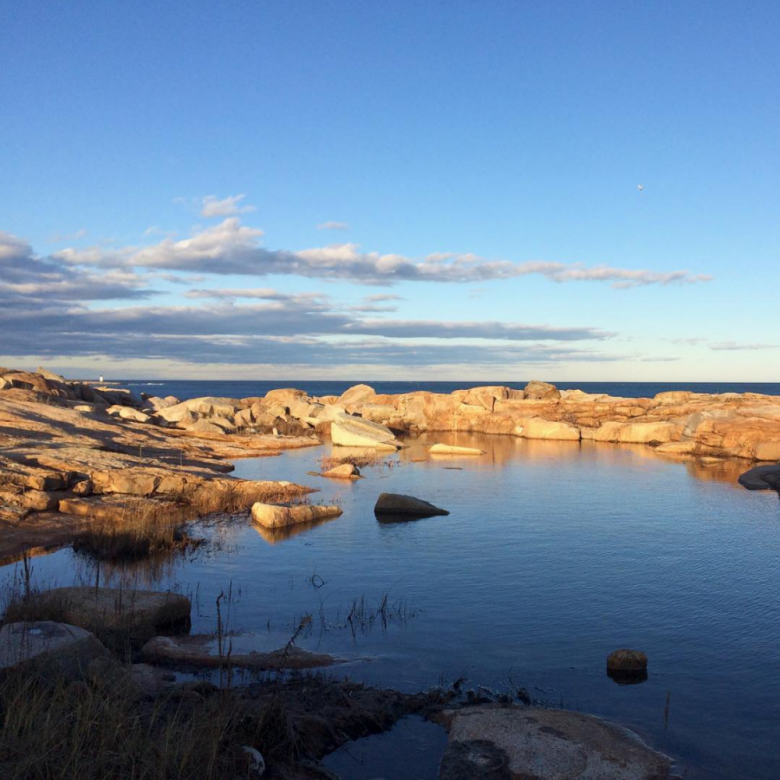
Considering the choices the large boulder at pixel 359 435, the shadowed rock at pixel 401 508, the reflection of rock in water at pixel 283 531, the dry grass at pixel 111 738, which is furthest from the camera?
the large boulder at pixel 359 435

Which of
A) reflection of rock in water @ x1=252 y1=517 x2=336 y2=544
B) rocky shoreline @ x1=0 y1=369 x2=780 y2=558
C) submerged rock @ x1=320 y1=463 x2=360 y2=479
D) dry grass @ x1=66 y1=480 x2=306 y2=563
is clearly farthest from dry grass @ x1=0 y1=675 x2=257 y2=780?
submerged rock @ x1=320 y1=463 x2=360 y2=479

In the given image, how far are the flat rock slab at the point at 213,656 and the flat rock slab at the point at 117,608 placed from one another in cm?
65

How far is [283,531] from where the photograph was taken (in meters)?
21.7

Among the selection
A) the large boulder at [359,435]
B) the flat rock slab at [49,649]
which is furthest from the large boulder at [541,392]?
the flat rock slab at [49,649]

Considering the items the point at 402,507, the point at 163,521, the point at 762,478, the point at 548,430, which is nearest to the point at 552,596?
the point at 402,507

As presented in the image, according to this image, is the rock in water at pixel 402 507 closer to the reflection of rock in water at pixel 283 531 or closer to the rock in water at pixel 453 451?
the reflection of rock in water at pixel 283 531

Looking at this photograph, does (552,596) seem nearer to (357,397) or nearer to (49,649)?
(49,649)

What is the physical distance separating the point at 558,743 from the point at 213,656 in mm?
5346

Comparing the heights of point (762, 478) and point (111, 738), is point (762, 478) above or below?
below

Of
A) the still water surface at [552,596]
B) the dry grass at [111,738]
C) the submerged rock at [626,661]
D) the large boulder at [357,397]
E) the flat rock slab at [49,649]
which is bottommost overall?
the still water surface at [552,596]

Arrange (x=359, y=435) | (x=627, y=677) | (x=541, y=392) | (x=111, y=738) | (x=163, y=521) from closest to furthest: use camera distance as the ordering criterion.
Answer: (x=111, y=738) → (x=627, y=677) → (x=163, y=521) → (x=359, y=435) → (x=541, y=392)

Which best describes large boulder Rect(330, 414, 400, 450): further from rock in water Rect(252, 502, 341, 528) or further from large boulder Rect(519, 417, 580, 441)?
rock in water Rect(252, 502, 341, 528)

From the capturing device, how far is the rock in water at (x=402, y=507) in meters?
24.2

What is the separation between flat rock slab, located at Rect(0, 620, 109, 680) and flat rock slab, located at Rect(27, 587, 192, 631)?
1.72 metres
